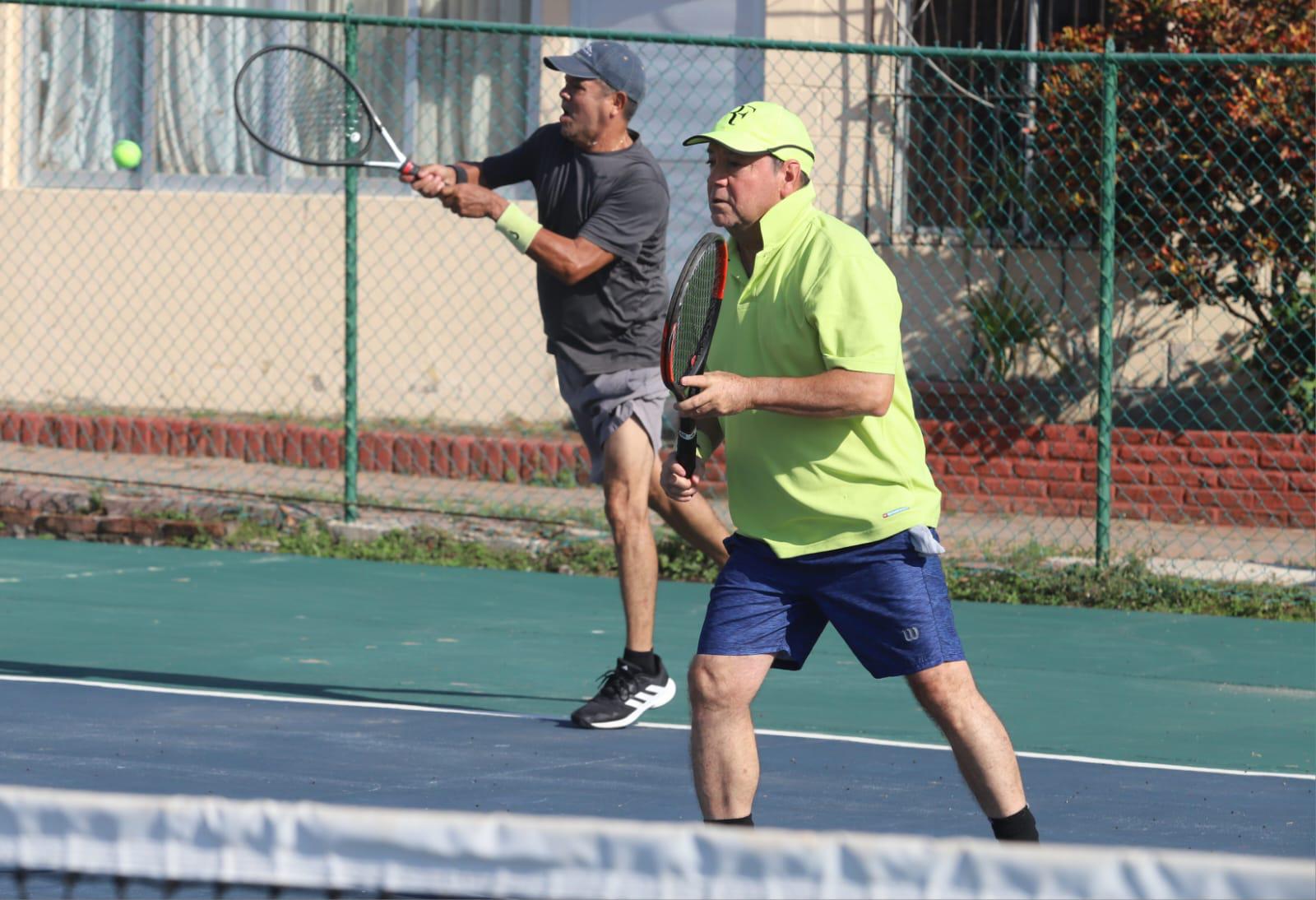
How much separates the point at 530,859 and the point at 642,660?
12.8 feet

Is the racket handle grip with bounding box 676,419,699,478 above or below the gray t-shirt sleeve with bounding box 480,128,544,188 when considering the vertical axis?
below

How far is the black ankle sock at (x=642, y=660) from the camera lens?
661 cm

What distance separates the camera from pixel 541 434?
40.5 ft

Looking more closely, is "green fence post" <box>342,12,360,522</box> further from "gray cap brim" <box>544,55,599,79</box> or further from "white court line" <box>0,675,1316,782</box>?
"gray cap brim" <box>544,55,599,79</box>

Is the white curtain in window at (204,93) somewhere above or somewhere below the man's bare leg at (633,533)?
above

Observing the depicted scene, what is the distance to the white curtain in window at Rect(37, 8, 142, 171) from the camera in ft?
45.3

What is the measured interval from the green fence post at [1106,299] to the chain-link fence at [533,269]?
0.7 inches

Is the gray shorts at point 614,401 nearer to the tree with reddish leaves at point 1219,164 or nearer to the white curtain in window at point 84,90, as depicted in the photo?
the tree with reddish leaves at point 1219,164

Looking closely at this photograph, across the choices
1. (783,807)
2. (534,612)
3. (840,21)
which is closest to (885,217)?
(840,21)

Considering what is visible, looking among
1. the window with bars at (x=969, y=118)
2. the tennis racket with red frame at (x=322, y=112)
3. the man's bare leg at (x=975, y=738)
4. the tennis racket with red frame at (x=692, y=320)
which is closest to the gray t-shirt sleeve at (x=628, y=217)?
the tennis racket with red frame at (x=322, y=112)

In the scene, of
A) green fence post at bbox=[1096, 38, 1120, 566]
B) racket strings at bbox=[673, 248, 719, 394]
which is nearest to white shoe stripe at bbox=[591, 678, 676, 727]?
racket strings at bbox=[673, 248, 719, 394]

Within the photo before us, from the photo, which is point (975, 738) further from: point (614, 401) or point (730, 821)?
point (614, 401)

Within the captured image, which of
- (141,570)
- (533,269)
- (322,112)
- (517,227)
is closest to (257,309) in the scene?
(533,269)

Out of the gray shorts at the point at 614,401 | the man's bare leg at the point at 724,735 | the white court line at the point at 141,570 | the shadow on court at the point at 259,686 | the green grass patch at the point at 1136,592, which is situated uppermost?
the gray shorts at the point at 614,401
